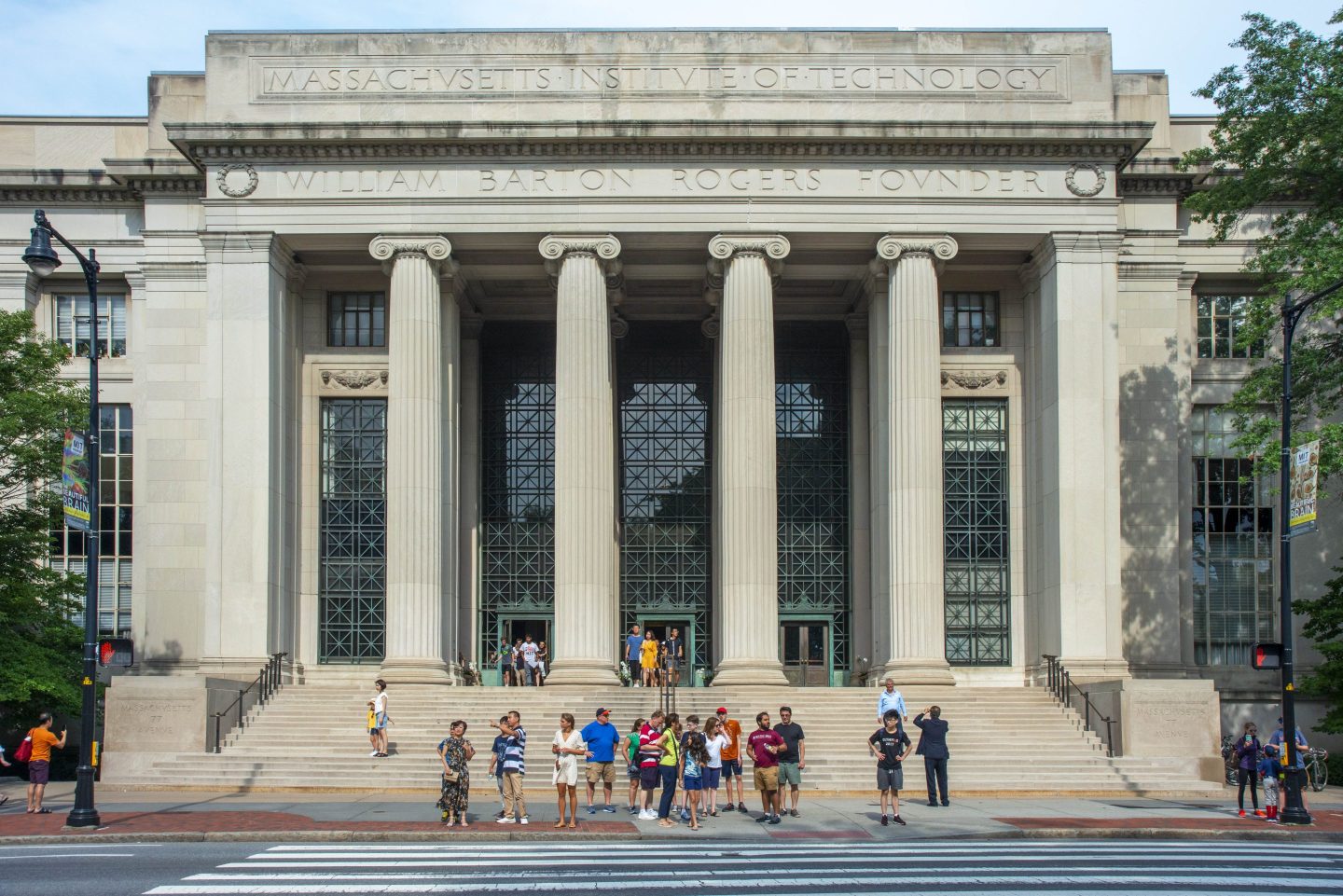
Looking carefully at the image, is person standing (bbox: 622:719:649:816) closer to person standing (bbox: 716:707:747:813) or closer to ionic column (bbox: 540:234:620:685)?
person standing (bbox: 716:707:747:813)

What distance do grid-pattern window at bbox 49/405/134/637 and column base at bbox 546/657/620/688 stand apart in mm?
13556

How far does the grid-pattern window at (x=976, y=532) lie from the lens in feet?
137

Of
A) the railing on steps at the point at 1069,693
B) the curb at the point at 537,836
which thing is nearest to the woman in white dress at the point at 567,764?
the curb at the point at 537,836

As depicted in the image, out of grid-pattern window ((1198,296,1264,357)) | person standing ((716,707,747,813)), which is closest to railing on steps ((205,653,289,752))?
person standing ((716,707,747,813))

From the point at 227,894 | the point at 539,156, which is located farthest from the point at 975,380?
the point at 227,894

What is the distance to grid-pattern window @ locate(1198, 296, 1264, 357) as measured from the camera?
144 ft

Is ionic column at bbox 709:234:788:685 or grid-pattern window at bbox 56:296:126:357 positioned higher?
grid-pattern window at bbox 56:296:126:357

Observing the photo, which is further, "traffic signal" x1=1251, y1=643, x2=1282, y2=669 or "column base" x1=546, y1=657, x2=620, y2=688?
"column base" x1=546, y1=657, x2=620, y2=688

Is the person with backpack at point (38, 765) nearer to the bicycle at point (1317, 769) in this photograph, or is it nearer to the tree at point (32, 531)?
the tree at point (32, 531)

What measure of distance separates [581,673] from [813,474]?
446 inches

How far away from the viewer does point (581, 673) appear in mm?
37656

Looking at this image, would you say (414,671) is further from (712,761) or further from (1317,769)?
(1317,769)

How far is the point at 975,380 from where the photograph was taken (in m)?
42.4

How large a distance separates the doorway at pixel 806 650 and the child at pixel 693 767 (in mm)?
19509
